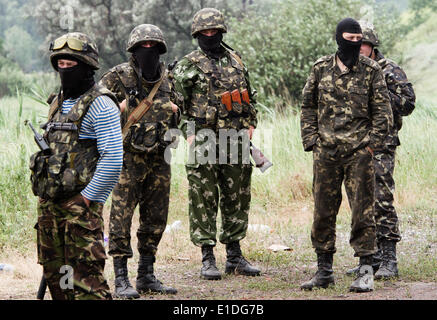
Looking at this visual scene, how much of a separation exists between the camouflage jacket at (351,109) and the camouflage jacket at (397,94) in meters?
0.67

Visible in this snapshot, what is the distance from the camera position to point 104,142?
430 centimetres

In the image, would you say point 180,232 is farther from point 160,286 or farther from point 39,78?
point 39,78

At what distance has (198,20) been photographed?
266 inches

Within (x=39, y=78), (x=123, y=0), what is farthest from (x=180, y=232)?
(x=39, y=78)

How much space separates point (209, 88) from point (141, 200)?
1365 millimetres

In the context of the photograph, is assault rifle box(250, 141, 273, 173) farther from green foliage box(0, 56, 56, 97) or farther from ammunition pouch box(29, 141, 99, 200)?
green foliage box(0, 56, 56, 97)

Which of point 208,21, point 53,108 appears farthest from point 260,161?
point 53,108

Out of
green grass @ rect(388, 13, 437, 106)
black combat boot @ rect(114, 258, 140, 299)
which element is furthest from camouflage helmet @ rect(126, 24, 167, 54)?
green grass @ rect(388, 13, 437, 106)

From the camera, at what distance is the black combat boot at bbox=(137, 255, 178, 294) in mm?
6195

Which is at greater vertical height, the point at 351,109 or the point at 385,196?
the point at 351,109

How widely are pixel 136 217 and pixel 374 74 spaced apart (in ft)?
15.8

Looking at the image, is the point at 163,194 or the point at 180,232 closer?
the point at 163,194

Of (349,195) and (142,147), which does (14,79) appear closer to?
(142,147)

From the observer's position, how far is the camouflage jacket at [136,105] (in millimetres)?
5832
